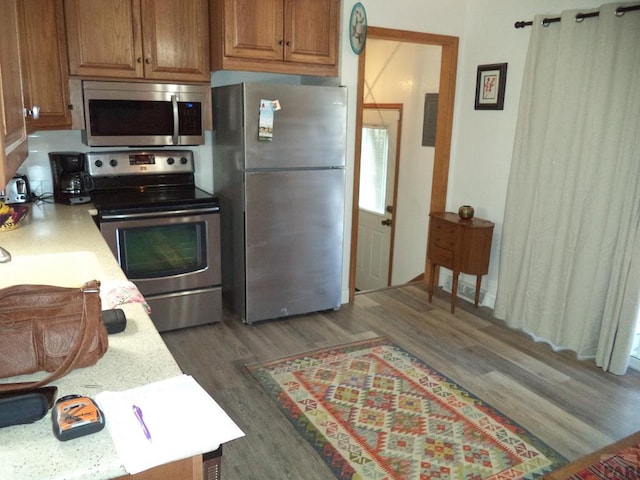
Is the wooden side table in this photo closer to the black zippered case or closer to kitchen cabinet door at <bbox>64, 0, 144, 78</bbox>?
kitchen cabinet door at <bbox>64, 0, 144, 78</bbox>

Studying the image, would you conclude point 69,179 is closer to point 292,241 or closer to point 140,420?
point 292,241

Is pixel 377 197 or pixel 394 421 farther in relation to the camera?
pixel 377 197

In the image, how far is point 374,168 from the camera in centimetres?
550

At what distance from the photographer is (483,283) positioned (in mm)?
4152

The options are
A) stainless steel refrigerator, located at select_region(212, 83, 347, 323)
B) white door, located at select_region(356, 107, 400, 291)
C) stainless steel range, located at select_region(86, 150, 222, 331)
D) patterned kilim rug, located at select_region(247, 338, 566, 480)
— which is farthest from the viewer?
white door, located at select_region(356, 107, 400, 291)

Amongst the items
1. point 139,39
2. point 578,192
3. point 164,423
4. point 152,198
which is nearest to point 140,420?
point 164,423

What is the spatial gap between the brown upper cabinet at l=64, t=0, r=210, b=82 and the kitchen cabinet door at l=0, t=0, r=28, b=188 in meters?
1.79

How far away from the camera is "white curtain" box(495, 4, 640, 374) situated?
292 centimetres

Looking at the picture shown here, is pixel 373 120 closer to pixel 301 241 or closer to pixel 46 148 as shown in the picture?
pixel 301 241

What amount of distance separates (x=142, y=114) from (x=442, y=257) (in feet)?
7.94

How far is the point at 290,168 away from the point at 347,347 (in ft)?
4.12

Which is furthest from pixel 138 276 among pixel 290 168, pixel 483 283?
pixel 483 283

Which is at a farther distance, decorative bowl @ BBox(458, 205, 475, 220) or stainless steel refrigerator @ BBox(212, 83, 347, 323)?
decorative bowl @ BBox(458, 205, 475, 220)

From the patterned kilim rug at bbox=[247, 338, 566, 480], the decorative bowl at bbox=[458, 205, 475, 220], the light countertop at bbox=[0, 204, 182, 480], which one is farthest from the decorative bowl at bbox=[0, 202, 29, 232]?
the decorative bowl at bbox=[458, 205, 475, 220]
